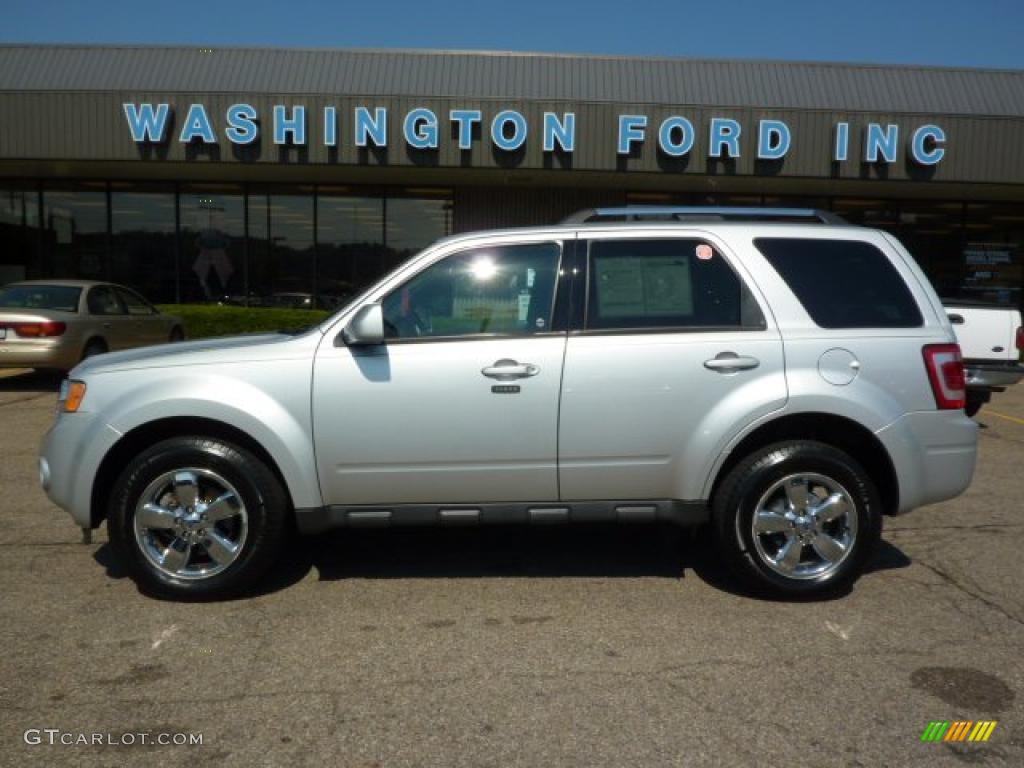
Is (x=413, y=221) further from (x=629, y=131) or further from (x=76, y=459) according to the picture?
(x=76, y=459)

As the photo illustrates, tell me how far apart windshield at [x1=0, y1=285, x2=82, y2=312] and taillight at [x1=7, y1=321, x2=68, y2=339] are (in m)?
0.54

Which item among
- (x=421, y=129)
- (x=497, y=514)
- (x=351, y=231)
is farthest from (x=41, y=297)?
(x=497, y=514)

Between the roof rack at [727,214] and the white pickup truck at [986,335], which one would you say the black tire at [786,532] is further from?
the white pickup truck at [986,335]

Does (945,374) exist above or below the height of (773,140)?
below

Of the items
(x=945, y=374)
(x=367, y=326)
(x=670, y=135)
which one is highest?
(x=670, y=135)

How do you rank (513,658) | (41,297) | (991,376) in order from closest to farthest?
(513,658), (991,376), (41,297)

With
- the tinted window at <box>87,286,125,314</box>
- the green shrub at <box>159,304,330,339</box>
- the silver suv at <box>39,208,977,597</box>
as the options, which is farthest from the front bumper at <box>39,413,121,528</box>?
the green shrub at <box>159,304,330,339</box>

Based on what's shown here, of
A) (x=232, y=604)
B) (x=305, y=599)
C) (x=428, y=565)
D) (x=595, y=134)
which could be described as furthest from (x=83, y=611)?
(x=595, y=134)

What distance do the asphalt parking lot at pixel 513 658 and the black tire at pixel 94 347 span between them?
6.97m

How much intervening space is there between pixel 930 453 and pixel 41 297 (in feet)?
37.6

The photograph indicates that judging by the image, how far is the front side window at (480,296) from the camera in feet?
14.9

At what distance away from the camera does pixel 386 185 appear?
59.9ft

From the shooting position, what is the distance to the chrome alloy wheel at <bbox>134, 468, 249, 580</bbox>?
4387 mm

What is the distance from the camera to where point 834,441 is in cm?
475
